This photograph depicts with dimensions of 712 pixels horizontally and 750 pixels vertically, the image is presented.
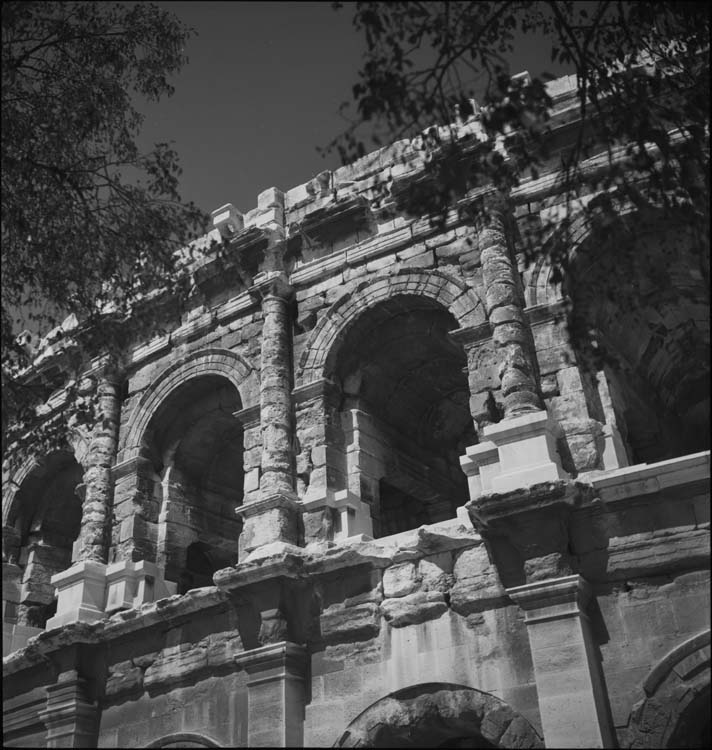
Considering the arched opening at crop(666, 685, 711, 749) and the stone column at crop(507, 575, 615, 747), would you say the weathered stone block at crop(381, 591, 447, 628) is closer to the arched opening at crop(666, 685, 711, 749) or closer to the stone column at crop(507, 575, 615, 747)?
the stone column at crop(507, 575, 615, 747)

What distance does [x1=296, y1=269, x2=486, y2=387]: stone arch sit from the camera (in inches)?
399

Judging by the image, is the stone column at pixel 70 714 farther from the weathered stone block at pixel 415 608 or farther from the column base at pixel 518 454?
the column base at pixel 518 454

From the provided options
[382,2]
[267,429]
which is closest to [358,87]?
[382,2]

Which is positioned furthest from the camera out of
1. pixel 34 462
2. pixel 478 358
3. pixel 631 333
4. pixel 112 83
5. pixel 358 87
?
pixel 34 462

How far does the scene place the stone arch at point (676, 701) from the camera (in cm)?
A: 723

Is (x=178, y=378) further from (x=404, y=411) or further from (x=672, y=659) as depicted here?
(x=672, y=659)

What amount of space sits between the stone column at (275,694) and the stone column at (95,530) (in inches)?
104

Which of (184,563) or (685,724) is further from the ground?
(184,563)

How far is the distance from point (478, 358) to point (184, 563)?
4.67 m

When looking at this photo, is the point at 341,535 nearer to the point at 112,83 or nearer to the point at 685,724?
the point at 685,724

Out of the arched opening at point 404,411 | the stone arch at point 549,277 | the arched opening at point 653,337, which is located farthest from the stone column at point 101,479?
the arched opening at point 653,337

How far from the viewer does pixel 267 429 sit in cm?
1041

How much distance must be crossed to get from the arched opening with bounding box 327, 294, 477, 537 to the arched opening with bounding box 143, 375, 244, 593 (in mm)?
1899

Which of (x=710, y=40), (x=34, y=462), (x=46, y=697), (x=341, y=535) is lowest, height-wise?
(x=46, y=697)
